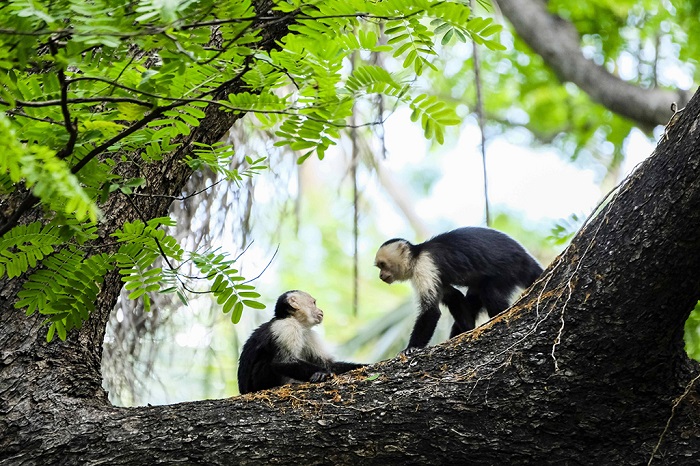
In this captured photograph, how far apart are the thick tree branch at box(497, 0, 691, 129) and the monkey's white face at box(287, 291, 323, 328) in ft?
12.9

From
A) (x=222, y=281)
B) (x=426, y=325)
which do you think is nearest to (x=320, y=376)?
(x=426, y=325)

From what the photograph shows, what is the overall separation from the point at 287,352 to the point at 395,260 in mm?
1237

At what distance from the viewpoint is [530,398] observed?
3.22 metres

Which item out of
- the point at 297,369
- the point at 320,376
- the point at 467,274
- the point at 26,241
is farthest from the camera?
the point at 467,274

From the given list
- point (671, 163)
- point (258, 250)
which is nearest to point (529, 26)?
point (258, 250)

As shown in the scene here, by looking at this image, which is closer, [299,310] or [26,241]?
[26,241]

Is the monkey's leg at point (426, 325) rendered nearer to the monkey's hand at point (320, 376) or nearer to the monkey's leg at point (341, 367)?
the monkey's leg at point (341, 367)

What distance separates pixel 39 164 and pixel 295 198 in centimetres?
445

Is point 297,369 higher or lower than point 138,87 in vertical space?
lower

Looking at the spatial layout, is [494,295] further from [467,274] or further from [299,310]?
[299,310]

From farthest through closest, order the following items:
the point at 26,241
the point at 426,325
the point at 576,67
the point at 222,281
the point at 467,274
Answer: the point at 576,67 → the point at 467,274 → the point at 426,325 → the point at 222,281 → the point at 26,241

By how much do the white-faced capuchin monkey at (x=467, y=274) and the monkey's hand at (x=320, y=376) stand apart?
908 mm

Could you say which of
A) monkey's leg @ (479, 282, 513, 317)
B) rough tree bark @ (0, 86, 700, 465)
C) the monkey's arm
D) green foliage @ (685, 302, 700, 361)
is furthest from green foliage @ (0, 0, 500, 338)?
green foliage @ (685, 302, 700, 361)

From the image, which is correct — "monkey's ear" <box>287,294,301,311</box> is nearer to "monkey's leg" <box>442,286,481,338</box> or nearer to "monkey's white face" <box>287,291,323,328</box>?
"monkey's white face" <box>287,291,323,328</box>
